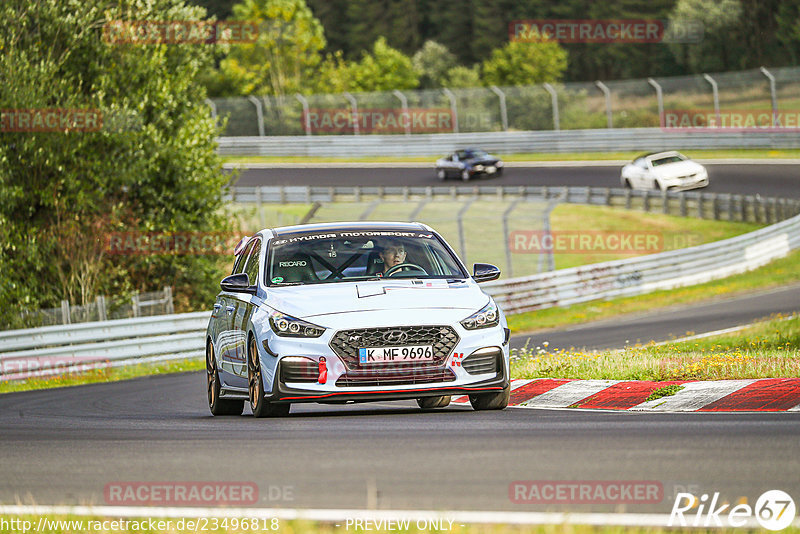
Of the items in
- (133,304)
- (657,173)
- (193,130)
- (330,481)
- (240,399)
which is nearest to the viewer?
(330,481)

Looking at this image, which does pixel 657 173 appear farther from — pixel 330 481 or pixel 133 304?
pixel 330 481

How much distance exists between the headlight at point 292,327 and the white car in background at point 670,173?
3502 centimetres

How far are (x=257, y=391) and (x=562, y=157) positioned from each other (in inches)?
1857

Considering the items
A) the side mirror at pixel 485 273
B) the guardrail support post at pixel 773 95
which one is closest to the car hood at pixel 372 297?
the side mirror at pixel 485 273

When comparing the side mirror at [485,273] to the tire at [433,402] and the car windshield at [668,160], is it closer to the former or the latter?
the tire at [433,402]

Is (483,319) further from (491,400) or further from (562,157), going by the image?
(562,157)

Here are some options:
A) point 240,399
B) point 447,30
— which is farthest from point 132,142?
point 447,30

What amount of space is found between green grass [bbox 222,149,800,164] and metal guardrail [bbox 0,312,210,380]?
2254 cm

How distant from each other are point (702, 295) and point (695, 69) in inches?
2597

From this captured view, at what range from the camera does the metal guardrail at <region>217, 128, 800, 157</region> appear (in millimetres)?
51469

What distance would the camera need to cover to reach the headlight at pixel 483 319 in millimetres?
9617

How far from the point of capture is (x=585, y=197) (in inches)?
1766

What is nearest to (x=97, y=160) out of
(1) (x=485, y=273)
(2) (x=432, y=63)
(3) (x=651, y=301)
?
(3) (x=651, y=301)

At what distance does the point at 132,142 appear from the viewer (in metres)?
26.7
